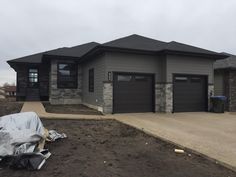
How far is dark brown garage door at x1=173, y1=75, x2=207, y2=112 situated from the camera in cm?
1388

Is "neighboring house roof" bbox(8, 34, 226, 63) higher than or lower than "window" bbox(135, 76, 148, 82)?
higher

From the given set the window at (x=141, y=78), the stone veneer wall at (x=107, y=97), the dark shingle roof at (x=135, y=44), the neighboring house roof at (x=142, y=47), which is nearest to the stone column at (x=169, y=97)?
the window at (x=141, y=78)

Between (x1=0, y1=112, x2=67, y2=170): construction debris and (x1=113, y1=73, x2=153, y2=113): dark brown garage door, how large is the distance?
7.09 metres

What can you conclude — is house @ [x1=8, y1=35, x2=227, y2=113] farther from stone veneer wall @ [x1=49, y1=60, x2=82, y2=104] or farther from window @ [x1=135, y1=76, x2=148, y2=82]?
stone veneer wall @ [x1=49, y1=60, x2=82, y2=104]

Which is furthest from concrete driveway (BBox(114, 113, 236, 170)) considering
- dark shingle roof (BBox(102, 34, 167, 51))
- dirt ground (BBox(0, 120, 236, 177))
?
dark shingle roof (BBox(102, 34, 167, 51))

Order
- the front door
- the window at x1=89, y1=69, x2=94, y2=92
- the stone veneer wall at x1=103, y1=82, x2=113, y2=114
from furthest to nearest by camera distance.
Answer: the front door < the window at x1=89, y1=69, x2=94, y2=92 < the stone veneer wall at x1=103, y1=82, x2=113, y2=114

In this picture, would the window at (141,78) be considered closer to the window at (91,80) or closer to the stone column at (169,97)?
the stone column at (169,97)

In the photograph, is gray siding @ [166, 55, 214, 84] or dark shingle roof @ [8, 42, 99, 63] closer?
gray siding @ [166, 55, 214, 84]

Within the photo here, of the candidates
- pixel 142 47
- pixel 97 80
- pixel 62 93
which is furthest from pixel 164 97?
pixel 62 93

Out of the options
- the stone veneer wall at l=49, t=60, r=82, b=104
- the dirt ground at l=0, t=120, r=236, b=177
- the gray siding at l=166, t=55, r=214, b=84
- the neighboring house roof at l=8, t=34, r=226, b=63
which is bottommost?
the dirt ground at l=0, t=120, r=236, b=177

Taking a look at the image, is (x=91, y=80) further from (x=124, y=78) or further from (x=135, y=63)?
(x=135, y=63)

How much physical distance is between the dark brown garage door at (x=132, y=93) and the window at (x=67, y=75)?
19.9ft

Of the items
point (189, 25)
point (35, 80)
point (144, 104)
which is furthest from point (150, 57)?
point (35, 80)

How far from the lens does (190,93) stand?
14273 mm
